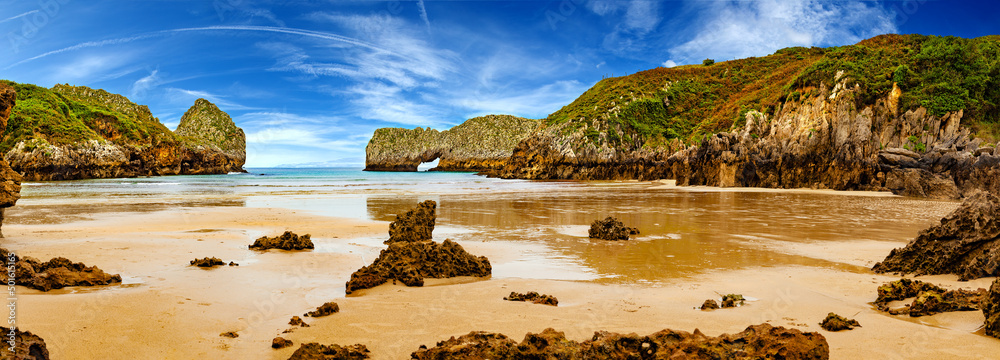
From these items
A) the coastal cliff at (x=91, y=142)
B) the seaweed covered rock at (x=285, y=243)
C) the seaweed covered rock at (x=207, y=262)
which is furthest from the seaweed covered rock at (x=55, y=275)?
the coastal cliff at (x=91, y=142)

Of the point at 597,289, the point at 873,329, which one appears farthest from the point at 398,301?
the point at 873,329

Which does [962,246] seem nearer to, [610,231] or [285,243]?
[610,231]

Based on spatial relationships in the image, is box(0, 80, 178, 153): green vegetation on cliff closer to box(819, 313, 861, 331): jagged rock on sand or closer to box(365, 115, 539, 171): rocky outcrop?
Result: box(365, 115, 539, 171): rocky outcrop

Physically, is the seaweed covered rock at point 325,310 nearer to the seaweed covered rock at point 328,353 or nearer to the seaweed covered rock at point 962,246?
the seaweed covered rock at point 328,353

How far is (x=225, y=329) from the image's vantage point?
4.04 metres

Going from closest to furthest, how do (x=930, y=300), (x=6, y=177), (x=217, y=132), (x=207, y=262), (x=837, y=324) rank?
(x=837, y=324) → (x=930, y=300) → (x=207, y=262) → (x=6, y=177) → (x=217, y=132)

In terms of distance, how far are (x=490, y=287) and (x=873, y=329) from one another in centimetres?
390

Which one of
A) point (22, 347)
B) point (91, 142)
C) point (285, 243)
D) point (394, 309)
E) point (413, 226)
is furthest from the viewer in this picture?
point (91, 142)

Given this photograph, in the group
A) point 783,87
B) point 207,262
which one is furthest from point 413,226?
point 783,87

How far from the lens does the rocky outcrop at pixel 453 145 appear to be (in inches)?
5039

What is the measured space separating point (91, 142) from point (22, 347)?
241 feet

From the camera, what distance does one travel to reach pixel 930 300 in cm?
441

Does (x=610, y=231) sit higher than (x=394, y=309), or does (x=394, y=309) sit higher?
(x=610, y=231)

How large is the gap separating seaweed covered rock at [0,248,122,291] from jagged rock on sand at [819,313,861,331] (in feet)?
26.1
